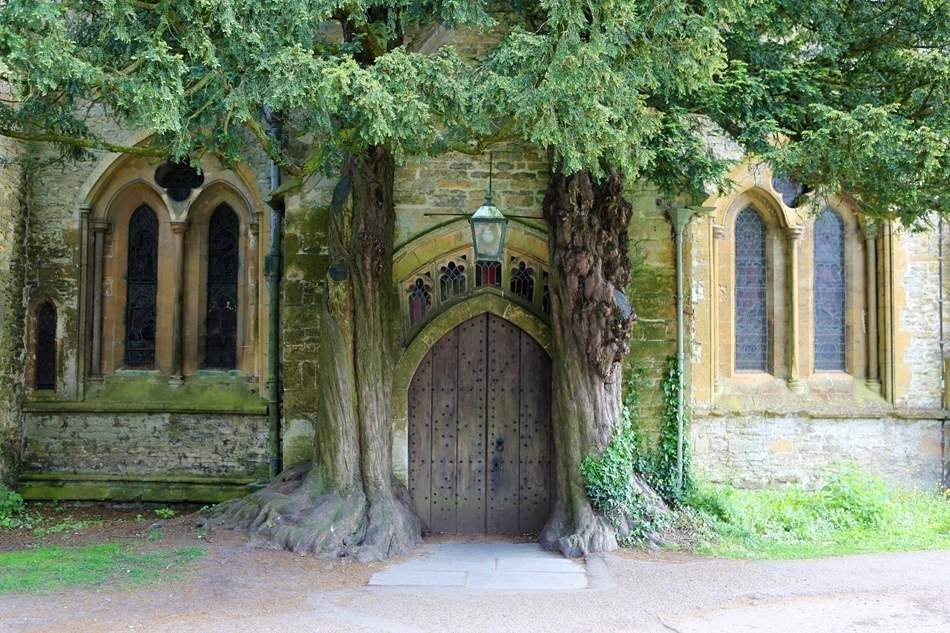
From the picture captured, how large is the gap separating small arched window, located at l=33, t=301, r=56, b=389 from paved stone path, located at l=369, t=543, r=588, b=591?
226 inches

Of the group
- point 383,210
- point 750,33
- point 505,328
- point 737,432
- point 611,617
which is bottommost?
point 611,617

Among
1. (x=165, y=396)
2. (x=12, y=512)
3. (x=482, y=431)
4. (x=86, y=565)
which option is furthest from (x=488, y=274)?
(x=12, y=512)

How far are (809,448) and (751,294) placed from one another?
2161 millimetres

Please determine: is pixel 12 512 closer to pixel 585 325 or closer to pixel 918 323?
pixel 585 325

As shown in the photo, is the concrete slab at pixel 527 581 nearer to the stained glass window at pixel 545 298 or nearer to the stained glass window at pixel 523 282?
the stained glass window at pixel 545 298

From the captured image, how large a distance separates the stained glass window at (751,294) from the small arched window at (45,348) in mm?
8976

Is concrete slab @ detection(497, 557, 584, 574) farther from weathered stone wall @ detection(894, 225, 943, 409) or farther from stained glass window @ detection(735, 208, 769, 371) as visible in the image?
weathered stone wall @ detection(894, 225, 943, 409)

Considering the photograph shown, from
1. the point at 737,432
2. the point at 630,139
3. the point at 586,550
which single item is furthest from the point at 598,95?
the point at 737,432

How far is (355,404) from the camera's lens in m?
7.87

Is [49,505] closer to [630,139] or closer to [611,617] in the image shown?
[611,617]

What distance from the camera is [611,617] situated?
557 centimetres

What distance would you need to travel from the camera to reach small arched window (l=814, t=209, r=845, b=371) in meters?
11.1

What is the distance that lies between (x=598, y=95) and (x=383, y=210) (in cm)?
309

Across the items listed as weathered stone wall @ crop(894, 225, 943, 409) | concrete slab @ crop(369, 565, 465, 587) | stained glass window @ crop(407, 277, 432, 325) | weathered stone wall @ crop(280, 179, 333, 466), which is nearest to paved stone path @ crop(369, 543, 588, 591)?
concrete slab @ crop(369, 565, 465, 587)
